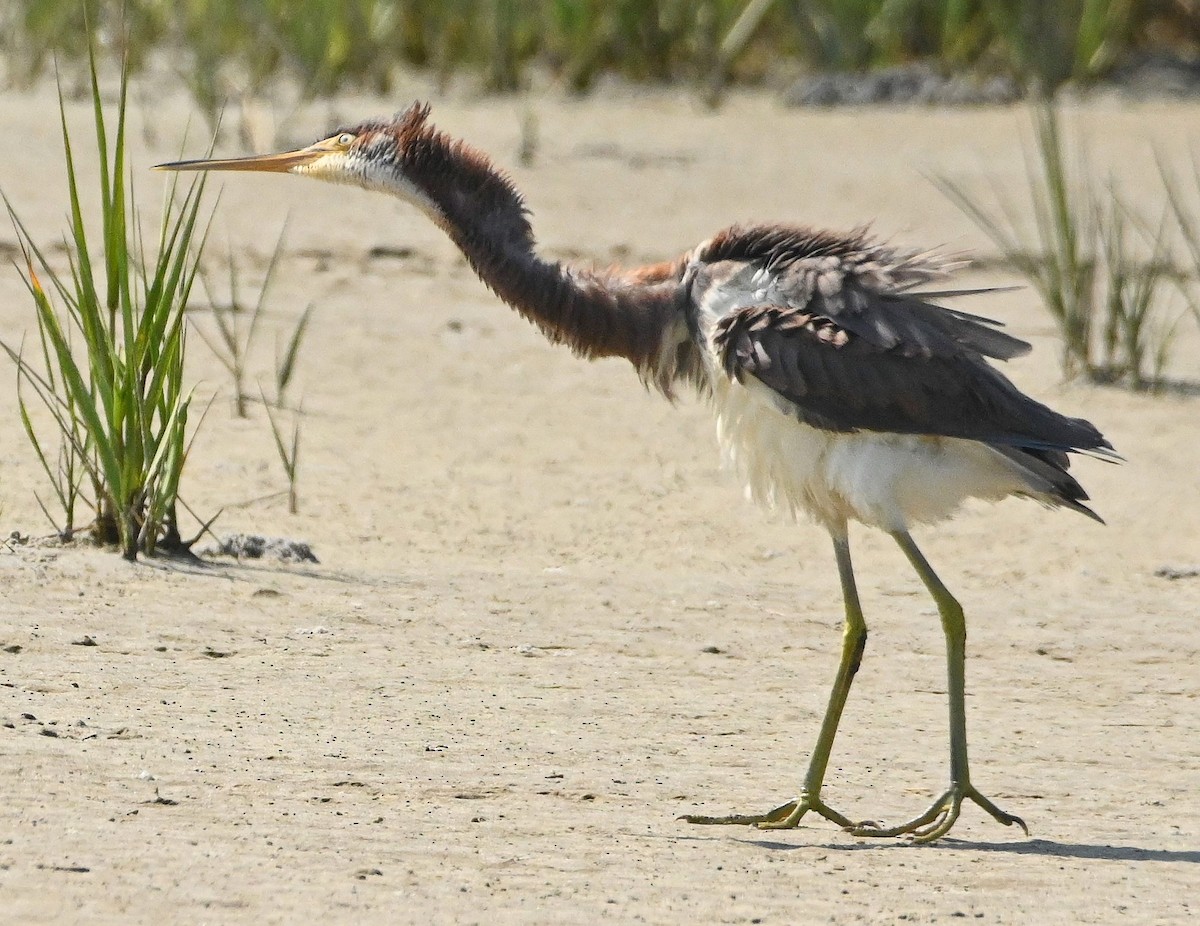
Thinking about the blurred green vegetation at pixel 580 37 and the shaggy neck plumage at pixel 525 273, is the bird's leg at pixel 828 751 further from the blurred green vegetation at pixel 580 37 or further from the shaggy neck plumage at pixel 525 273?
the blurred green vegetation at pixel 580 37

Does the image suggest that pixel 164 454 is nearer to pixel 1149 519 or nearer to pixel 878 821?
pixel 878 821

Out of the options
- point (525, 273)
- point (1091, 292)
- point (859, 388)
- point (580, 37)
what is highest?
point (580, 37)

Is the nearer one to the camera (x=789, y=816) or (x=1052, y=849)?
(x=1052, y=849)

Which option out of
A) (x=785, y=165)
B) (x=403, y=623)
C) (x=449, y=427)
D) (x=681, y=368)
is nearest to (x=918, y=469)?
(x=681, y=368)

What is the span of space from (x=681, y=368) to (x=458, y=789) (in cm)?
127

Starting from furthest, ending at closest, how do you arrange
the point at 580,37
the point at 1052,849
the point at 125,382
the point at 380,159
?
the point at 580,37 < the point at 125,382 < the point at 380,159 < the point at 1052,849

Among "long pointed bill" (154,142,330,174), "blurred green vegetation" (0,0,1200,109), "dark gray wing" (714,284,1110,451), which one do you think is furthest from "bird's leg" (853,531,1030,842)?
"blurred green vegetation" (0,0,1200,109)

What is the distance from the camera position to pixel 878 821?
4824 millimetres

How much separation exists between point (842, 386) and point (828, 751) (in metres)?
0.86

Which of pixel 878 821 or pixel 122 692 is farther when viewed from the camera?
pixel 122 692

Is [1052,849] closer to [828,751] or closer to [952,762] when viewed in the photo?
[952,762]

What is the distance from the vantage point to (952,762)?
484 centimetres

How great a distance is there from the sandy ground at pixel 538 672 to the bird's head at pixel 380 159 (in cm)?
126

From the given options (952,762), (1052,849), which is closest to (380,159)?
(952,762)
